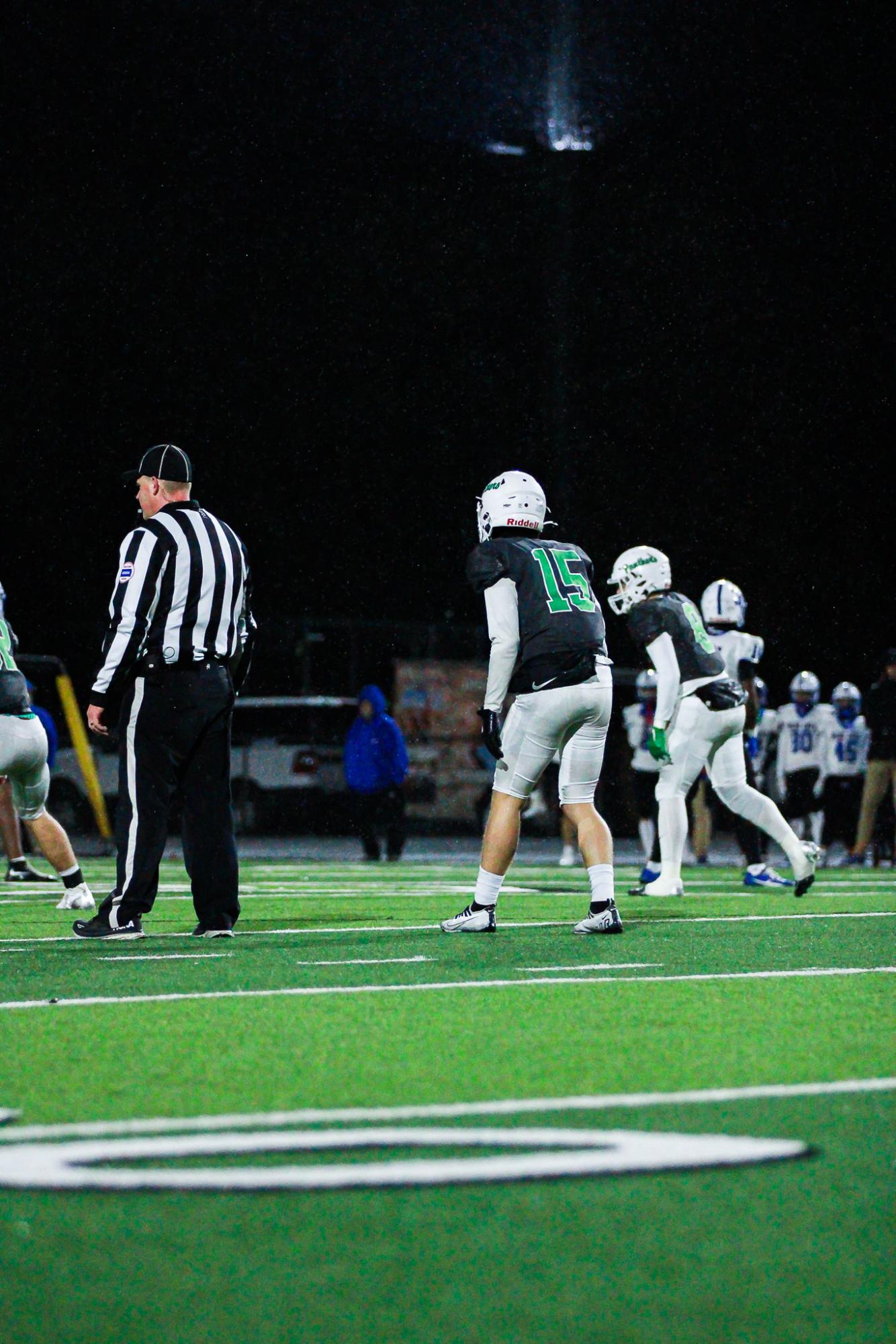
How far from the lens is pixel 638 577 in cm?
1221

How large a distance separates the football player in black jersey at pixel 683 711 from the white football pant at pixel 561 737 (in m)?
2.60

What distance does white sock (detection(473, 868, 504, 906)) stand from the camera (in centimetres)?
916

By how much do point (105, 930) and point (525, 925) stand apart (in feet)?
7.31

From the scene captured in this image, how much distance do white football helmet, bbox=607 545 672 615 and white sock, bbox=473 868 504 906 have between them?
3.36 metres

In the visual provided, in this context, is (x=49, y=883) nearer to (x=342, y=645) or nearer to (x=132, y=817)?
(x=132, y=817)

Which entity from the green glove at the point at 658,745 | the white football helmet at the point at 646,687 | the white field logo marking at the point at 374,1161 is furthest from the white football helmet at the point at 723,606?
the white field logo marking at the point at 374,1161

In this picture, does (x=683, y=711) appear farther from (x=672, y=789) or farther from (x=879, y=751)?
(x=879, y=751)

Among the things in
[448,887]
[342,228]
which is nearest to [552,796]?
[342,228]

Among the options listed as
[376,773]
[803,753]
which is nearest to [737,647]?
[376,773]

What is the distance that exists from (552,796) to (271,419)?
1282 cm

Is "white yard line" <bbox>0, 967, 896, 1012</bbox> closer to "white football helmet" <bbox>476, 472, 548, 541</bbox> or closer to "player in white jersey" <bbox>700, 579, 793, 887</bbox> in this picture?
"white football helmet" <bbox>476, 472, 548, 541</bbox>

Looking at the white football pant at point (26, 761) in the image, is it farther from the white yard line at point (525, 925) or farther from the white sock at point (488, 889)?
the white sock at point (488, 889)

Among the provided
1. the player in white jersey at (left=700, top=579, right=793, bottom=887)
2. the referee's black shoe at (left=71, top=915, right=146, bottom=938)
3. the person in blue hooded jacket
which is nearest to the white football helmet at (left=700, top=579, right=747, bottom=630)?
the player in white jersey at (left=700, top=579, right=793, bottom=887)

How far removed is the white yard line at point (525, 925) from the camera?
8.88 m
